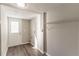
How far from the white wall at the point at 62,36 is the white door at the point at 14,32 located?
42 cm

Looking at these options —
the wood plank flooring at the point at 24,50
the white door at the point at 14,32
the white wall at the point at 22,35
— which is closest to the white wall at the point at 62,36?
the wood plank flooring at the point at 24,50

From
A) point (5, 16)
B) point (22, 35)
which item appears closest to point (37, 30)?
point (22, 35)

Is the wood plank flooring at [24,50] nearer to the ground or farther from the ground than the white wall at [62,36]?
nearer to the ground

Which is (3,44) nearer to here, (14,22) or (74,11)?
(14,22)

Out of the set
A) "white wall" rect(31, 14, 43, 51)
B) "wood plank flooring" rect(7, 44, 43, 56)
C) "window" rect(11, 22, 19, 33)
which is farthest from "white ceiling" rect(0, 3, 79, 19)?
"wood plank flooring" rect(7, 44, 43, 56)

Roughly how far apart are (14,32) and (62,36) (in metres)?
0.65

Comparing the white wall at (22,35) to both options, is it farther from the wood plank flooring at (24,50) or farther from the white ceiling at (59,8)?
the white ceiling at (59,8)

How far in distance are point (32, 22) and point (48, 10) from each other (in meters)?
0.28

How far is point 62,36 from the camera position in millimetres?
971

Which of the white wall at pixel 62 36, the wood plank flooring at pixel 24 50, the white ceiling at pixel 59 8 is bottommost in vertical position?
the wood plank flooring at pixel 24 50

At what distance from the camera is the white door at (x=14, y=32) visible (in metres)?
0.99

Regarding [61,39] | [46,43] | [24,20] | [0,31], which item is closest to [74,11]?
[61,39]

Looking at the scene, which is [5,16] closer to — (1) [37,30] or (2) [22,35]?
(2) [22,35]

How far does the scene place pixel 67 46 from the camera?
0.93 meters
